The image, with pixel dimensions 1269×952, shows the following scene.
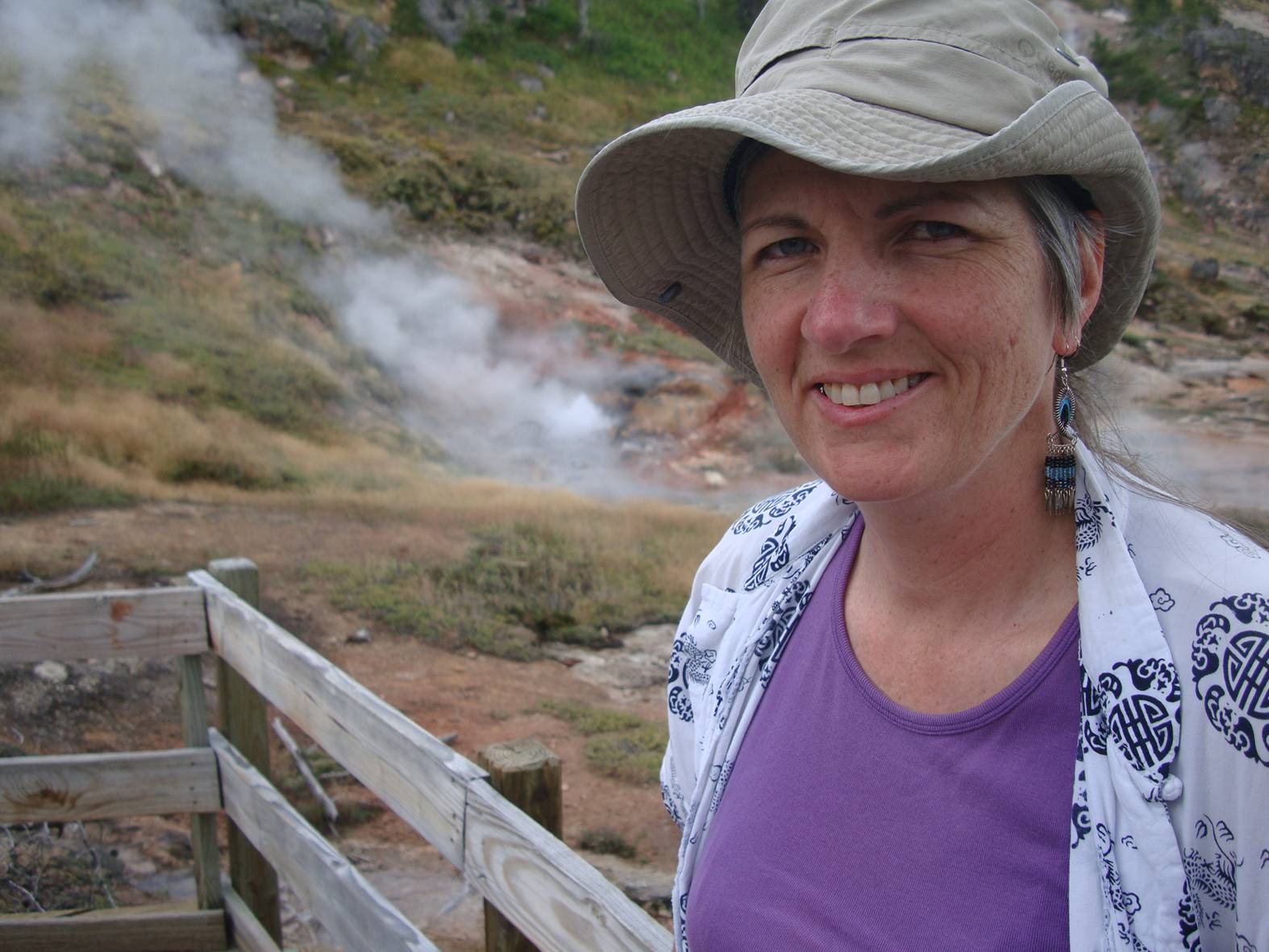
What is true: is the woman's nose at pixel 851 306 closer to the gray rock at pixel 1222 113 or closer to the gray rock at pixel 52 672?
the gray rock at pixel 52 672

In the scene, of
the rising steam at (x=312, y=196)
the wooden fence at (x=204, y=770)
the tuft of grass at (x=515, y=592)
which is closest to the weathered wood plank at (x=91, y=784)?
the wooden fence at (x=204, y=770)

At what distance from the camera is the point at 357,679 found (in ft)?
21.1

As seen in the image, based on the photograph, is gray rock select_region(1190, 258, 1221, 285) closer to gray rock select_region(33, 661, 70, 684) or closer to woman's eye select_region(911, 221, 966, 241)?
gray rock select_region(33, 661, 70, 684)

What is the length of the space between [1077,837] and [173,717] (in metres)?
5.48

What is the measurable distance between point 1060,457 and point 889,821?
43 centimetres

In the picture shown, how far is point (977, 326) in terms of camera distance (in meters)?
1.05

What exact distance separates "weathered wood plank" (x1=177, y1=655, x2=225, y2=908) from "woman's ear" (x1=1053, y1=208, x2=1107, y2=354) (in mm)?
2343

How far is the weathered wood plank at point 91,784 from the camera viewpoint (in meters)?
2.66

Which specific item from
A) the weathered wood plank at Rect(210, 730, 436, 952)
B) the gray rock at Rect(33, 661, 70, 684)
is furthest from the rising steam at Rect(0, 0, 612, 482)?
the weathered wood plank at Rect(210, 730, 436, 952)

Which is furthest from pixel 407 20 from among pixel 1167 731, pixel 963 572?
pixel 1167 731

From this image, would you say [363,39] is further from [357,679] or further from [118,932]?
[118,932]


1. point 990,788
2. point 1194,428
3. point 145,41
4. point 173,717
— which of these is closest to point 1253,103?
point 1194,428

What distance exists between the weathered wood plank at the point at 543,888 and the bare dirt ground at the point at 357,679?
8.14 feet

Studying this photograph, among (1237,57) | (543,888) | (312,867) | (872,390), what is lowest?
(312,867)
